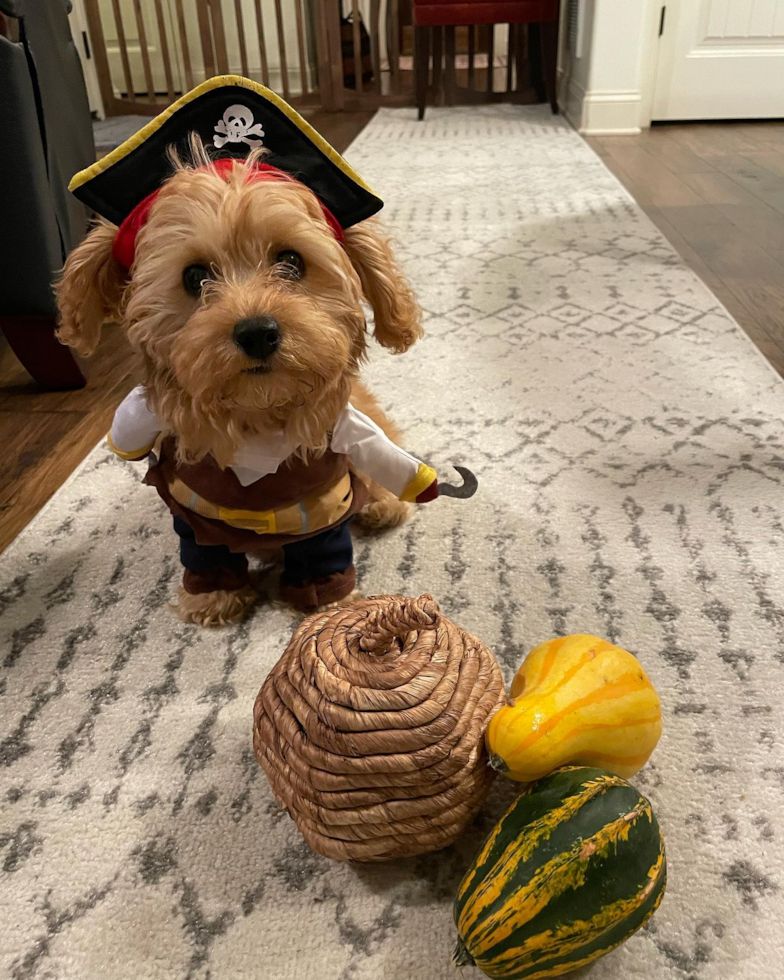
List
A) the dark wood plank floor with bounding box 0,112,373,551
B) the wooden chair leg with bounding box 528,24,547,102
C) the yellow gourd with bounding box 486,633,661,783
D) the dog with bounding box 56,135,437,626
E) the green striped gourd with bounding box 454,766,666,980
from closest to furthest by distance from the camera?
the green striped gourd with bounding box 454,766,666,980
the yellow gourd with bounding box 486,633,661,783
the dog with bounding box 56,135,437,626
the dark wood plank floor with bounding box 0,112,373,551
the wooden chair leg with bounding box 528,24,547,102

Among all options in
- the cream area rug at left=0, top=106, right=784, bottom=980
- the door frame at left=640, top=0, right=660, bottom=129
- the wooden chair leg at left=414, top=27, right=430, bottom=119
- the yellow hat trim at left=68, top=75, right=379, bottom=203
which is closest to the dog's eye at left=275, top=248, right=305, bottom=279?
the yellow hat trim at left=68, top=75, right=379, bottom=203

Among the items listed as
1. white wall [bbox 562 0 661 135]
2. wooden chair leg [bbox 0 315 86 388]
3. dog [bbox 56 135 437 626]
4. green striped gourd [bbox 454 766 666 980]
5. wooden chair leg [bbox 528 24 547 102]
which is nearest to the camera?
green striped gourd [bbox 454 766 666 980]

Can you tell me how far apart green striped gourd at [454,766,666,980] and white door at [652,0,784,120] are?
415cm

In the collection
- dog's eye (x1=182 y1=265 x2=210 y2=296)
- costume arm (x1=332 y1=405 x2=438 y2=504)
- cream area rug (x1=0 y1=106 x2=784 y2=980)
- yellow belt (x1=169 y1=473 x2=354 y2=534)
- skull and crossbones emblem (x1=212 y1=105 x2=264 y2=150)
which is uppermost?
skull and crossbones emblem (x1=212 y1=105 x2=264 y2=150)

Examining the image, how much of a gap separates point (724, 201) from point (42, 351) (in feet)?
7.32

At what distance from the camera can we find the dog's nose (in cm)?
70

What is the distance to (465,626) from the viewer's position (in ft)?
3.11

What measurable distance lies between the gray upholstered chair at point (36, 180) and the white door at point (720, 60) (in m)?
3.19

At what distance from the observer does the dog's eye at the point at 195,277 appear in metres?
0.74

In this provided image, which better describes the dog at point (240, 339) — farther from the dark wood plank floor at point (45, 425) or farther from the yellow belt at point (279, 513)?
the dark wood plank floor at point (45, 425)

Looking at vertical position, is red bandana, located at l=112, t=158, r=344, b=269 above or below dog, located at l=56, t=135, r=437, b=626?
above

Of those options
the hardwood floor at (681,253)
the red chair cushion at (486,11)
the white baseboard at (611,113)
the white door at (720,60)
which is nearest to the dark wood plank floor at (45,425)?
the hardwood floor at (681,253)

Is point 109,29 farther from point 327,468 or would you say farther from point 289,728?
point 289,728

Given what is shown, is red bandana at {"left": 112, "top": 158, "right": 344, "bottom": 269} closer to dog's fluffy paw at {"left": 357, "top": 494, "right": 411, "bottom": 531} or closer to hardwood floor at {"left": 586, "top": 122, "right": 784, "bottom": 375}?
dog's fluffy paw at {"left": 357, "top": 494, "right": 411, "bottom": 531}
